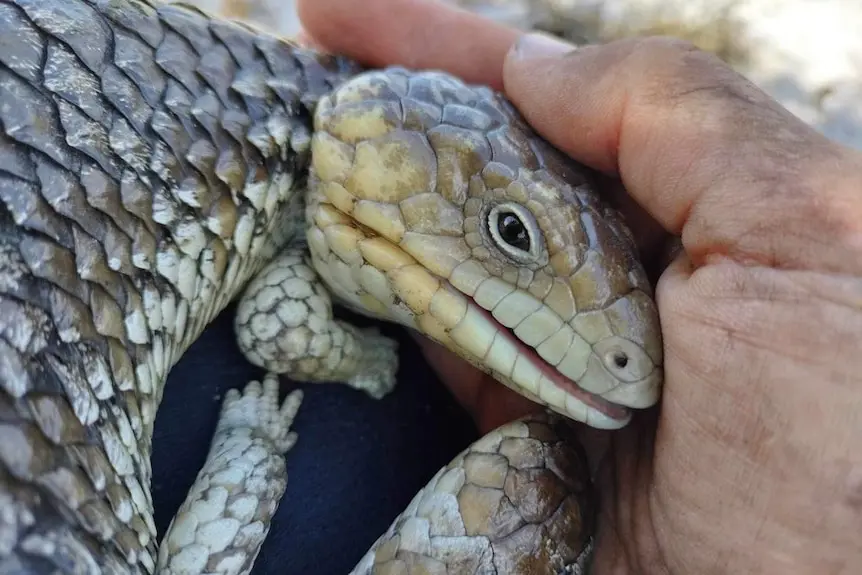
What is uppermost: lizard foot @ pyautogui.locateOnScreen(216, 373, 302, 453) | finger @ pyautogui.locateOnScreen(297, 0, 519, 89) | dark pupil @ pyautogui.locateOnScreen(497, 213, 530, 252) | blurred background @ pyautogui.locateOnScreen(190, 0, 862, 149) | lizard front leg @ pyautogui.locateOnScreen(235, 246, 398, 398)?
dark pupil @ pyautogui.locateOnScreen(497, 213, 530, 252)

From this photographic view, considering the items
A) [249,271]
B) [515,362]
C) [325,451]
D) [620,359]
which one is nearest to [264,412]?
[325,451]

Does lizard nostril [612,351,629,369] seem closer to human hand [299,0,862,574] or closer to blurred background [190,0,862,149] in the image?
human hand [299,0,862,574]

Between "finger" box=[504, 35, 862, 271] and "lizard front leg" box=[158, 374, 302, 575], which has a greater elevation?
"finger" box=[504, 35, 862, 271]

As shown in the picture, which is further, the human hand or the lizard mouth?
the lizard mouth

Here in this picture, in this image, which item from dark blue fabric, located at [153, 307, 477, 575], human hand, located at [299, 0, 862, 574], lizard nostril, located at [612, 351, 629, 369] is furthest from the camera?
dark blue fabric, located at [153, 307, 477, 575]

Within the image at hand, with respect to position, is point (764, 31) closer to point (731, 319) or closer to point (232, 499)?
point (731, 319)

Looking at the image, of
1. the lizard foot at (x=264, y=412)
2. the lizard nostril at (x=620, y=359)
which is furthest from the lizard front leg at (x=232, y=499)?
the lizard nostril at (x=620, y=359)

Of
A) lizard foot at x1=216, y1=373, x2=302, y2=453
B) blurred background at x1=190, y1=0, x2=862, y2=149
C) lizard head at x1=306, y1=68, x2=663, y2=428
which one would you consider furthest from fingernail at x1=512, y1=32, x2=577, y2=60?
blurred background at x1=190, y1=0, x2=862, y2=149
